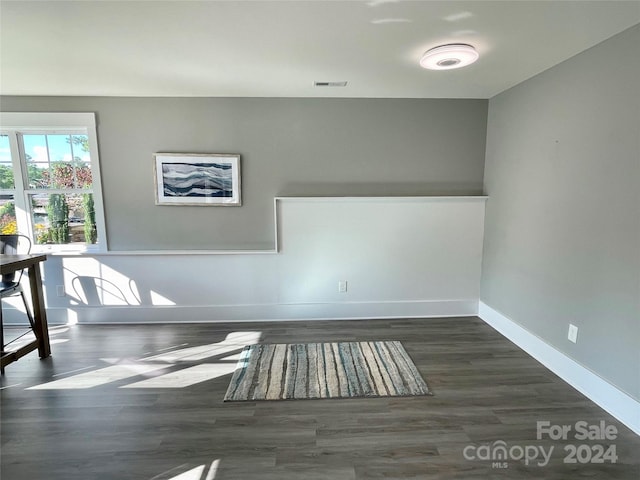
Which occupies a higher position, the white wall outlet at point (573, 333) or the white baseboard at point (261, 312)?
the white wall outlet at point (573, 333)

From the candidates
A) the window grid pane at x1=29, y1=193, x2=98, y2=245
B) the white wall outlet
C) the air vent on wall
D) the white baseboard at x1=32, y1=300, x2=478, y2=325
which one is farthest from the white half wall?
the white wall outlet

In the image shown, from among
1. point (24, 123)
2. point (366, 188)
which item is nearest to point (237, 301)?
point (366, 188)

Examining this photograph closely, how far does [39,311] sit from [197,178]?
70.8 inches

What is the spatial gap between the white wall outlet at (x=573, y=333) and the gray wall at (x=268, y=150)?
1684 millimetres

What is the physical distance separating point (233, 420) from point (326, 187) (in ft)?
7.68

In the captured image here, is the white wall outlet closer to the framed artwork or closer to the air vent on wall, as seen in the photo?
the air vent on wall

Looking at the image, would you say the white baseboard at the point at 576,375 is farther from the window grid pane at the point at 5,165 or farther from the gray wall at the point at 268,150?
the window grid pane at the point at 5,165

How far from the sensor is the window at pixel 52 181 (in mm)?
3232

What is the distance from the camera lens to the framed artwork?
3287 mm

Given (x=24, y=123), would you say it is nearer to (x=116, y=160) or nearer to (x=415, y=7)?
(x=116, y=160)

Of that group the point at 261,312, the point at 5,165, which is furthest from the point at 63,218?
the point at 261,312

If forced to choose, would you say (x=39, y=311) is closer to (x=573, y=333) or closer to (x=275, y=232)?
(x=275, y=232)

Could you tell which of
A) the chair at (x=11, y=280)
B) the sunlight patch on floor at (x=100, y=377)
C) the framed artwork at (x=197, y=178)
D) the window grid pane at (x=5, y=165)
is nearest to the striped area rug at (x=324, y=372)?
the sunlight patch on floor at (x=100, y=377)

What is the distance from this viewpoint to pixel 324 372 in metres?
2.45
